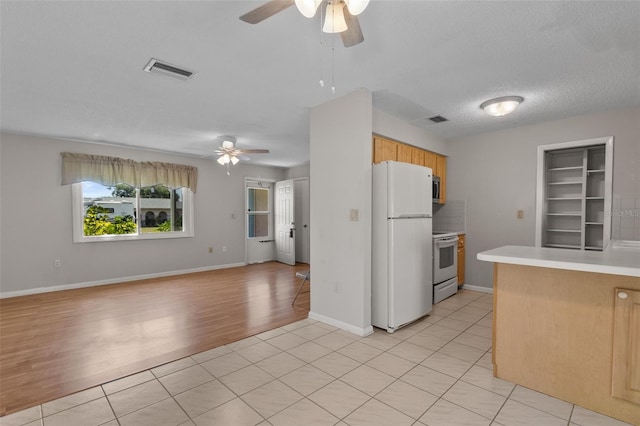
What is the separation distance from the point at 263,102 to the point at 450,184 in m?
3.32

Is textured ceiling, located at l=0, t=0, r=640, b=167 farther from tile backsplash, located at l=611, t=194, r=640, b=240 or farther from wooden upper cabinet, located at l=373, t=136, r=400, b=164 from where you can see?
tile backsplash, located at l=611, t=194, r=640, b=240

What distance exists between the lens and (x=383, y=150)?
11.7 feet

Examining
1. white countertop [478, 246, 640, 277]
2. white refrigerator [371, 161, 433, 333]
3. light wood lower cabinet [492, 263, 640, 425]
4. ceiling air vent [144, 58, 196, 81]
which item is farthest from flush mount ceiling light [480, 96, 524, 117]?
ceiling air vent [144, 58, 196, 81]

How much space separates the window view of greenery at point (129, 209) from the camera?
515 cm

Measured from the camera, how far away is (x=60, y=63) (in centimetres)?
240

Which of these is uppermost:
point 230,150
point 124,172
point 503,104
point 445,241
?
point 503,104

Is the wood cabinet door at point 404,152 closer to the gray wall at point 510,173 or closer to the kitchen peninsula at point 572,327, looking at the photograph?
the gray wall at point 510,173

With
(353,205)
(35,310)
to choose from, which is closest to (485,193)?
(353,205)

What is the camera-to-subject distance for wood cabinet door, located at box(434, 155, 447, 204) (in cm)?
475

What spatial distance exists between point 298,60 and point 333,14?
3.12 feet

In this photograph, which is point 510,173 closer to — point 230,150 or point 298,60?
point 298,60

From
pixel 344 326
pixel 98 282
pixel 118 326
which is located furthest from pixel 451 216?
pixel 98 282

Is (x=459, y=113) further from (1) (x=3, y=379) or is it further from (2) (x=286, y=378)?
(1) (x=3, y=379)

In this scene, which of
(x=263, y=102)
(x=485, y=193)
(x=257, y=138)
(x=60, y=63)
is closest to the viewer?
(x=60, y=63)
